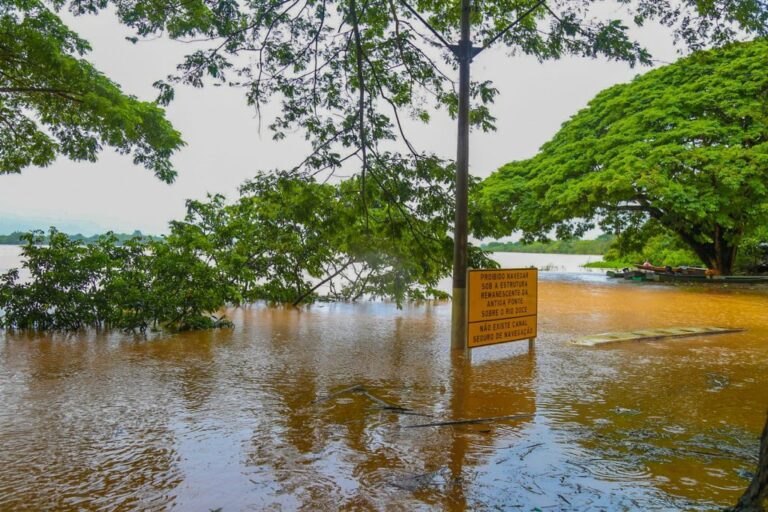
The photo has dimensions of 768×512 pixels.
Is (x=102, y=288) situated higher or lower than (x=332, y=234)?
lower

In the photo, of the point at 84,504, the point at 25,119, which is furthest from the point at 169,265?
the point at 84,504

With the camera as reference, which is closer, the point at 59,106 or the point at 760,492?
the point at 760,492

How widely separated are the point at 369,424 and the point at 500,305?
13.2ft

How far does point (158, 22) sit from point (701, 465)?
8.01m

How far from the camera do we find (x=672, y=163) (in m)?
18.1

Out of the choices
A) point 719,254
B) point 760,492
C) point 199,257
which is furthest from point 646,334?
point 719,254

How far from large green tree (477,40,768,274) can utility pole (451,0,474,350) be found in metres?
6.23

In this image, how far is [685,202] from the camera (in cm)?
1722

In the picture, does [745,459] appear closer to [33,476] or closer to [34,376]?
[33,476]

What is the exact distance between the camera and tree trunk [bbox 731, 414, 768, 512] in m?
2.21

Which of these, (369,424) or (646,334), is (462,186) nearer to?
(646,334)

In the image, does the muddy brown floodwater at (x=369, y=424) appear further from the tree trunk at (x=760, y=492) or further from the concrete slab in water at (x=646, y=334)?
the tree trunk at (x=760, y=492)

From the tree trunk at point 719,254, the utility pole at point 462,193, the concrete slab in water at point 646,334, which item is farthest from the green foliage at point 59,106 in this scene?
the tree trunk at point 719,254

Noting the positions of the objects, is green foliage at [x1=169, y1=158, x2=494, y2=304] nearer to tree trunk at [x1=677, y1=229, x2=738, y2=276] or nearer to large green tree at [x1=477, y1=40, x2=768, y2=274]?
large green tree at [x1=477, y1=40, x2=768, y2=274]
